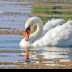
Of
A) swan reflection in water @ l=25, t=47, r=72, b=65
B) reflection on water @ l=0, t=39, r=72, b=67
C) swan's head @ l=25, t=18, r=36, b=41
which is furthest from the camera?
swan's head @ l=25, t=18, r=36, b=41

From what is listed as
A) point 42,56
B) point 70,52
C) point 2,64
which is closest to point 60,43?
point 70,52

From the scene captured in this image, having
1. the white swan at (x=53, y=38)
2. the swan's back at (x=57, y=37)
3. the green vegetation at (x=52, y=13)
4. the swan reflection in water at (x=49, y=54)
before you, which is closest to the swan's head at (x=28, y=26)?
the white swan at (x=53, y=38)

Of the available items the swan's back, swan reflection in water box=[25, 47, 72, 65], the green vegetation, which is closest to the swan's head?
the swan's back

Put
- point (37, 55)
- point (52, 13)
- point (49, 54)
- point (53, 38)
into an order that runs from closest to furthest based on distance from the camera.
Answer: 1. point (37, 55)
2. point (49, 54)
3. point (53, 38)
4. point (52, 13)

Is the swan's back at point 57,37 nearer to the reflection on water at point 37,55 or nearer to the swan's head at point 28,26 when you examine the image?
the reflection on water at point 37,55

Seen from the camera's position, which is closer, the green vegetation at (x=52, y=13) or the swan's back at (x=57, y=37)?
the swan's back at (x=57, y=37)

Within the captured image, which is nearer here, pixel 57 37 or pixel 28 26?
pixel 57 37

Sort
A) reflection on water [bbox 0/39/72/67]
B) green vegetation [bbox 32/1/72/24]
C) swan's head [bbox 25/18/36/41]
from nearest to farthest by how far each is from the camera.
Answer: reflection on water [bbox 0/39/72/67], swan's head [bbox 25/18/36/41], green vegetation [bbox 32/1/72/24]

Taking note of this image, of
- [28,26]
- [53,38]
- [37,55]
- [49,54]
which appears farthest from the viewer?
[28,26]

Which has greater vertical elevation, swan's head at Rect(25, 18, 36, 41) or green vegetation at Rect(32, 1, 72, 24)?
swan's head at Rect(25, 18, 36, 41)

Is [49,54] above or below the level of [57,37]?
below

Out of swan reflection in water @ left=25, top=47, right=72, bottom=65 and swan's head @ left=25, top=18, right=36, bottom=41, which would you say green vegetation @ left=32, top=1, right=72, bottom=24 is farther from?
swan reflection in water @ left=25, top=47, right=72, bottom=65

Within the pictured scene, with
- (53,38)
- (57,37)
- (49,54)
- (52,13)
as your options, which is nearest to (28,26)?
(53,38)

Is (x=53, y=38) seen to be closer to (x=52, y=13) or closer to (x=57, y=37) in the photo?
(x=57, y=37)
